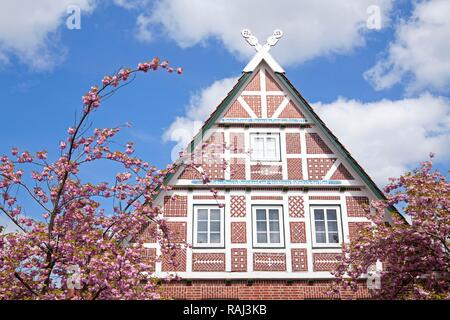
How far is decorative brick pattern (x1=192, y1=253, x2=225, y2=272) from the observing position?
45.8ft

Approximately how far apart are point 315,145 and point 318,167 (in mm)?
707

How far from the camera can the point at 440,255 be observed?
10969mm

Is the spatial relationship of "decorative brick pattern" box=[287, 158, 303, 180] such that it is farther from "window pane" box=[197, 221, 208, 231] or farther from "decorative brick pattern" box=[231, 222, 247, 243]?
"window pane" box=[197, 221, 208, 231]

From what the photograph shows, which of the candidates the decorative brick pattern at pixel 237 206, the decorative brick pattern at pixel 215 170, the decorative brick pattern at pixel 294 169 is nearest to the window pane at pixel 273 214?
the decorative brick pattern at pixel 237 206

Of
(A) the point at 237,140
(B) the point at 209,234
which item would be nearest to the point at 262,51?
(A) the point at 237,140

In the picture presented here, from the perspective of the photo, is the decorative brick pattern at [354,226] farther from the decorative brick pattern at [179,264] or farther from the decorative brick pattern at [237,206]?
the decorative brick pattern at [179,264]

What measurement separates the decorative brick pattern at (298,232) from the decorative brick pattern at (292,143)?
2194mm

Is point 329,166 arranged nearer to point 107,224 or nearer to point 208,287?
point 208,287

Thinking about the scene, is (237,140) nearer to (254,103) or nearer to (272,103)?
(254,103)

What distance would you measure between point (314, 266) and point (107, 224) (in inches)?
256

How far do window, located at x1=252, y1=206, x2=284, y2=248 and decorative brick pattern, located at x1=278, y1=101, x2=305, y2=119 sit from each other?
2868 millimetres
